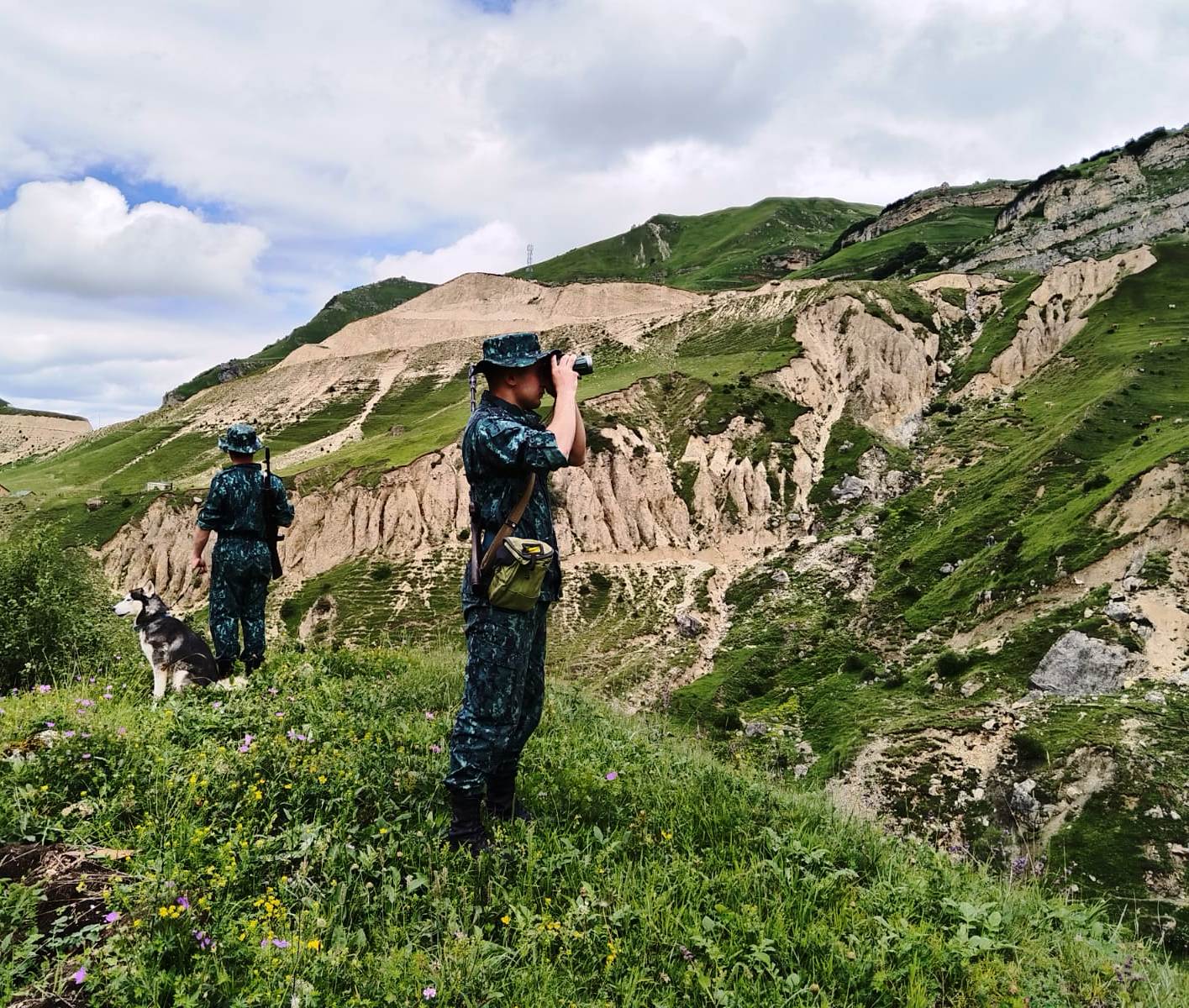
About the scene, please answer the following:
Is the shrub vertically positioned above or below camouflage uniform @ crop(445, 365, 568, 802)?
below

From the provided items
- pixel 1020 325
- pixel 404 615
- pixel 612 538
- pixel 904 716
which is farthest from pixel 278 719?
pixel 1020 325

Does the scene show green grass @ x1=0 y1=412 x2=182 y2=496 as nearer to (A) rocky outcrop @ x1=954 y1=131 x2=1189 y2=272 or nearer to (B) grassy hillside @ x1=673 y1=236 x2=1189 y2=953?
(B) grassy hillside @ x1=673 y1=236 x2=1189 y2=953

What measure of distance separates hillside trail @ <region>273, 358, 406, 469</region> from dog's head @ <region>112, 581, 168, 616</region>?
51.0 meters

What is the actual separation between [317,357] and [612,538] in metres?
63.2

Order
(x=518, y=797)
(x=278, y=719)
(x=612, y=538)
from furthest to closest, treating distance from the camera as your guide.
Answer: (x=612, y=538) < (x=278, y=719) < (x=518, y=797)

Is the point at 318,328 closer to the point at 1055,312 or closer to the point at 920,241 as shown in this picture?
the point at 920,241

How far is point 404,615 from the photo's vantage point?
1416 inches

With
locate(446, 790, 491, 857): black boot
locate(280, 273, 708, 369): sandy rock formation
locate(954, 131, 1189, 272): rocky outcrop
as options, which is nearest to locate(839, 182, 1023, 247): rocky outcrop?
locate(954, 131, 1189, 272): rocky outcrop

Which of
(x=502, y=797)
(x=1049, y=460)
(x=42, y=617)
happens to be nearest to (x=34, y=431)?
(x=42, y=617)

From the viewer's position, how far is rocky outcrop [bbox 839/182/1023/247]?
5315 inches

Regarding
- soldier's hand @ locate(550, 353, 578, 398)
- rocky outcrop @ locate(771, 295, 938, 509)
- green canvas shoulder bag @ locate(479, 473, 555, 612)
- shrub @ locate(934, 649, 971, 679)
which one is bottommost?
shrub @ locate(934, 649, 971, 679)

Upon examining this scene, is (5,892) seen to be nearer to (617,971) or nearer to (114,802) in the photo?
(114,802)

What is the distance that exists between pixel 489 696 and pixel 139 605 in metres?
5.80

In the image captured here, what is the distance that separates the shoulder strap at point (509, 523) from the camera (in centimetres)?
415
